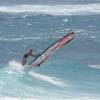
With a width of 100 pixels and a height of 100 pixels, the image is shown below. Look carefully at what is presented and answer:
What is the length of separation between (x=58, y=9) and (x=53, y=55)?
31121 millimetres

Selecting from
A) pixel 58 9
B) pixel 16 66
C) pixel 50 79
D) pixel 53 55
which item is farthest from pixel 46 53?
pixel 58 9

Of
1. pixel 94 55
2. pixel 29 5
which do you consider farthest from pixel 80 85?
pixel 29 5

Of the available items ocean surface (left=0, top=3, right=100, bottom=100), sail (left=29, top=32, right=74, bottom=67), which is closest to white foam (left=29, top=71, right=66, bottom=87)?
ocean surface (left=0, top=3, right=100, bottom=100)

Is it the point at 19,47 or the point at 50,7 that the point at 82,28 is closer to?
the point at 19,47

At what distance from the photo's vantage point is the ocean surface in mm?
24516

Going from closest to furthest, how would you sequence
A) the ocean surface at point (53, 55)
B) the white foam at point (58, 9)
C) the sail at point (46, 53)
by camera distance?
the ocean surface at point (53, 55) < the sail at point (46, 53) < the white foam at point (58, 9)

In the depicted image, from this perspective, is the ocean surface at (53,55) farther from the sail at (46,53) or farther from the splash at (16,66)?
the sail at (46,53)

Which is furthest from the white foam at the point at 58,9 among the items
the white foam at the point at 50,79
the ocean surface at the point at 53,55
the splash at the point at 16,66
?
the white foam at the point at 50,79

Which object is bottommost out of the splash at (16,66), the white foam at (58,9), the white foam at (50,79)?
the white foam at (50,79)

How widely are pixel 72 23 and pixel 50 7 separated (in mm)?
15053

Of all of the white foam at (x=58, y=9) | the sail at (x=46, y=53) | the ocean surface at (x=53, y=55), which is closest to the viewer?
the ocean surface at (x=53, y=55)

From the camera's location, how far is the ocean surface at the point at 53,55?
2452 centimetres

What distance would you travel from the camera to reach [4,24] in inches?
2044

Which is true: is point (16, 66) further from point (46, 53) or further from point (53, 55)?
point (53, 55)
